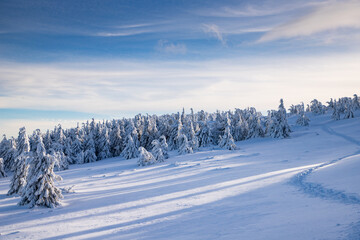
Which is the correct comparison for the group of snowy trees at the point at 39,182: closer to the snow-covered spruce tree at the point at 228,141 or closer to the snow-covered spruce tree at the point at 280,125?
the snow-covered spruce tree at the point at 228,141

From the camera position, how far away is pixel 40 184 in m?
15.2

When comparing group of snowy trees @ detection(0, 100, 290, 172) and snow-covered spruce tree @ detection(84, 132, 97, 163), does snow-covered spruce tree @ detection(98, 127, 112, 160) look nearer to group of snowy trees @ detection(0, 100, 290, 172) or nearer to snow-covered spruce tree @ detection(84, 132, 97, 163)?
group of snowy trees @ detection(0, 100, 290, 172)

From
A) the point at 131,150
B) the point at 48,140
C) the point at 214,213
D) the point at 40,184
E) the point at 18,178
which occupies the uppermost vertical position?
the point at 48,140

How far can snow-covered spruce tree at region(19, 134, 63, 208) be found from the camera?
15031 millimetres

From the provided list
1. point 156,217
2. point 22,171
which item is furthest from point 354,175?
point 22,171

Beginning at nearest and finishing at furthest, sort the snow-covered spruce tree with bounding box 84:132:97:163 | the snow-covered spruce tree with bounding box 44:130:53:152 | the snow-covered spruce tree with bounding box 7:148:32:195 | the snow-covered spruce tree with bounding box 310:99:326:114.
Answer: the snow-covered spruce tree with bounding box 7:148:32:195 < the snow-covered spruce tree with bounding box 84:132:97:163 < the snow-covered spruce tree with bounding box 44:130:53:152 < the snow-covered spruce tree with bounding box 310:99:326:114

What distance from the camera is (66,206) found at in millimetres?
15172

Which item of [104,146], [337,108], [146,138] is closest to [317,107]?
[337,108]

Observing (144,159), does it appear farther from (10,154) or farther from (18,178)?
(10,154)

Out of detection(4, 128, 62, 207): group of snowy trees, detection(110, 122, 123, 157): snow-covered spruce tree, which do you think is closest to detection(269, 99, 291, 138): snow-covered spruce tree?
detection(110, 122, 123, 157): snow-covered spruce tree

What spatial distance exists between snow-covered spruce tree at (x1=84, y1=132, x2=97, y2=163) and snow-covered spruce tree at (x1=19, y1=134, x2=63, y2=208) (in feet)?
132

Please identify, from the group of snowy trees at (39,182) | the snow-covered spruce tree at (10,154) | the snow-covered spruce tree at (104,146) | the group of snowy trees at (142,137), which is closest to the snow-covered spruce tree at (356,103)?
the group of snowy trees at (142,137)

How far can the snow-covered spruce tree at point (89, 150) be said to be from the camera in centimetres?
5362

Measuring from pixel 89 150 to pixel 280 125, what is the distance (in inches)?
1971
